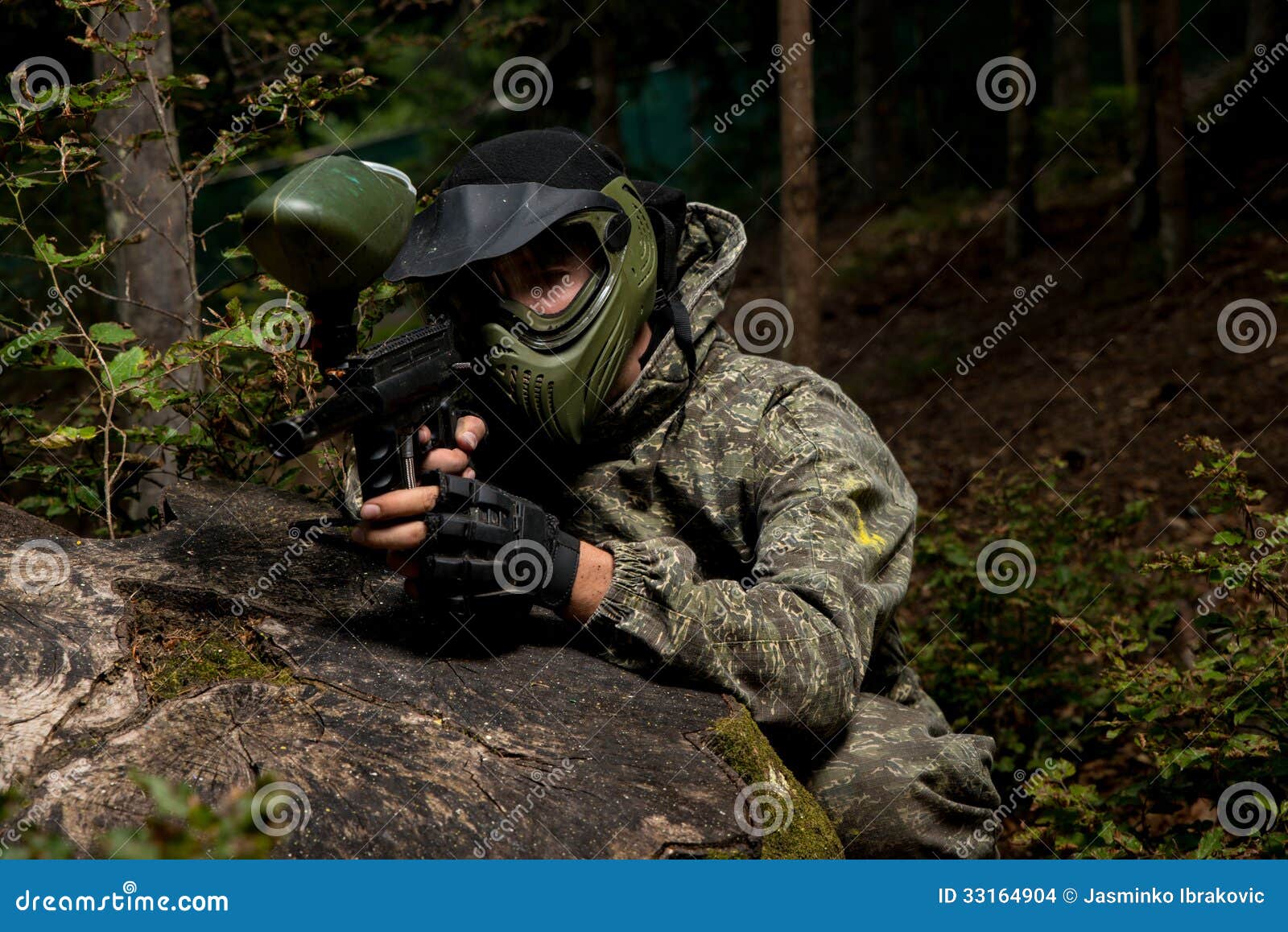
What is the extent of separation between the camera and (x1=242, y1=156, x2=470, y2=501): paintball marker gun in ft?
8.41

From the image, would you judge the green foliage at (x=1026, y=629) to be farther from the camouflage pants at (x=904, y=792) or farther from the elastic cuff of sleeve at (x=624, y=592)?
the elastic cuff of sleeve at (x=624, y=592)

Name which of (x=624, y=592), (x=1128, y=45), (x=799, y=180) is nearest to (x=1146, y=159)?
(x=1128, y=45)

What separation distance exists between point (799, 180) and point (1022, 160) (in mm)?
6668

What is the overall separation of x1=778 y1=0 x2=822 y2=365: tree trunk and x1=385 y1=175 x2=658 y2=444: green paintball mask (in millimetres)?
2940

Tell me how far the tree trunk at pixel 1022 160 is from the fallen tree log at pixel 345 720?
9.72 meters

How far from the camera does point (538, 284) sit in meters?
3.22

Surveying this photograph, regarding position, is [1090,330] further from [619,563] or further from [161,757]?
[161,757]

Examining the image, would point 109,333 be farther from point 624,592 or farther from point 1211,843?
point 1211,843

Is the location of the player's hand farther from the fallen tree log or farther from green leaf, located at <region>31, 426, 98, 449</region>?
green leaf, located at <region>31, 426, 98, 449</region>

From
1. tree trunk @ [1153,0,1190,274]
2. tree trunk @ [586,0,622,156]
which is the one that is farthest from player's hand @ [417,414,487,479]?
tree trunk @ [586,0,622,156]

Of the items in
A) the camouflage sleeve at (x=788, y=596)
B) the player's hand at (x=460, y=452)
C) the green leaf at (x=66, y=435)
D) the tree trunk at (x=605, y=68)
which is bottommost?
the green leaf at (x=66, y=435)

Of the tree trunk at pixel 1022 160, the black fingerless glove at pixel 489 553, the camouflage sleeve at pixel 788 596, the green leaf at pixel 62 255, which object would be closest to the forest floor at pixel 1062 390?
the tree trunk at pixel 1022 160

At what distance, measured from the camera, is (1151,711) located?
3682mm

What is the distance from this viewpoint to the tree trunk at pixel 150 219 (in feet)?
15.1
